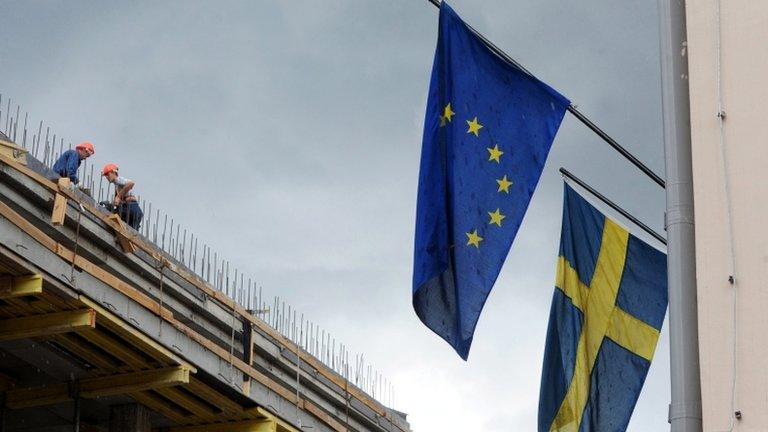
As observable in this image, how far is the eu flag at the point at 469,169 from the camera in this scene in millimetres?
14742

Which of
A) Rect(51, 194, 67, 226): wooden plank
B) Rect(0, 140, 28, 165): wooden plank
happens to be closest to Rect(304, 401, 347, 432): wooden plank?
Rect(51, 194, 67, 226): wooden plank

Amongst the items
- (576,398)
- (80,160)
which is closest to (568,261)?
(576,398)

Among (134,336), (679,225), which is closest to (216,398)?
(134,336)

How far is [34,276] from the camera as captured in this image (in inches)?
892

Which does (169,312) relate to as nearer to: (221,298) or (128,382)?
(128,382)

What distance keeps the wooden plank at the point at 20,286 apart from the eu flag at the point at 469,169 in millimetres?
8686

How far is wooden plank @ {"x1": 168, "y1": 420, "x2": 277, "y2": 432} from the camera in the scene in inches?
1118

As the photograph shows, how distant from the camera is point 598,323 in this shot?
1717 cm

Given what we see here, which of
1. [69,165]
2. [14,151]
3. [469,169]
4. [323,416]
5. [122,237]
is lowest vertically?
[469,169]

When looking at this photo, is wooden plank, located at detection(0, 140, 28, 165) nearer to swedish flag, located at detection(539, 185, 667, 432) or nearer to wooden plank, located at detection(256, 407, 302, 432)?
wooden plank, located at detection(256, 407, 302, 432)

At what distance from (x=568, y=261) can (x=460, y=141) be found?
273cm

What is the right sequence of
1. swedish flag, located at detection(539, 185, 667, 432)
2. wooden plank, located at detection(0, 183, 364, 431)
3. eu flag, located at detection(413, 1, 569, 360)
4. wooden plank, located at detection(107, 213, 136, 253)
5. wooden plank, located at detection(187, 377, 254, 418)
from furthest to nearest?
wooden plank, located at detection(187, 377, 254, 418), wooden plank, located at detection(107, 213, 136, 253), wooden plank, located at detection(0, 183, 364, 431), swedish flag, located at detection(539, 185, 667, 432), eu flag, located at detection(413, 1, 569, 360)

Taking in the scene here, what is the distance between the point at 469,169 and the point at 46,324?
1048 cm

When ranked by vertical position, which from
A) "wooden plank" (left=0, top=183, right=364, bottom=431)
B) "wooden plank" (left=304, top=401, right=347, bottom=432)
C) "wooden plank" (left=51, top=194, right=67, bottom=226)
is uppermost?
"wooden plank" (left=51, top=194, right=67, bottom=226)
